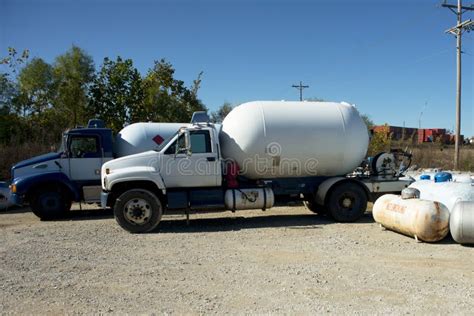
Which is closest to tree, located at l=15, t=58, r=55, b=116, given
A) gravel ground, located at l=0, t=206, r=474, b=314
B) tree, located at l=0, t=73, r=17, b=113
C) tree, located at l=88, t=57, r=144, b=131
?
tree, located at l=0, t=73, r=17, b=113

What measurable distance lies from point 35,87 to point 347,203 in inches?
1066

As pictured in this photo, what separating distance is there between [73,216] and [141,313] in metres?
9.14

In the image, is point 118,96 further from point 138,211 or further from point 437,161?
point 437,161

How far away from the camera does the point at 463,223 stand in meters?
8.05

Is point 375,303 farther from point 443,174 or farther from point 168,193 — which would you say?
point 443,174

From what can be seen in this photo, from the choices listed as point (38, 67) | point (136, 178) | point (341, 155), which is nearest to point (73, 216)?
point (136, 178)

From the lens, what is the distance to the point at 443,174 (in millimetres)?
11055

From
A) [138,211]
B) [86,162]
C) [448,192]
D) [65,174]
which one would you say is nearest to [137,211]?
[138,211]

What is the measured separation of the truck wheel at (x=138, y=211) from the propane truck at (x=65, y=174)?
9.36 ft

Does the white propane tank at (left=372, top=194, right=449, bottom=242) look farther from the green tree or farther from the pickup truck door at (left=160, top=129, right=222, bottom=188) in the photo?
the green tree

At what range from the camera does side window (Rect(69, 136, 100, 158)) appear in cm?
1261

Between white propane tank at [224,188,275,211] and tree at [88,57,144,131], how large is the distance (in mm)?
14691

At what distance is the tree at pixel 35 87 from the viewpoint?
2991 centimetres

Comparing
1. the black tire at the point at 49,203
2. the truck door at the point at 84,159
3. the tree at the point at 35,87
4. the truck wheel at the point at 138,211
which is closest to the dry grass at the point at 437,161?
the truck door at the point at 84,159
